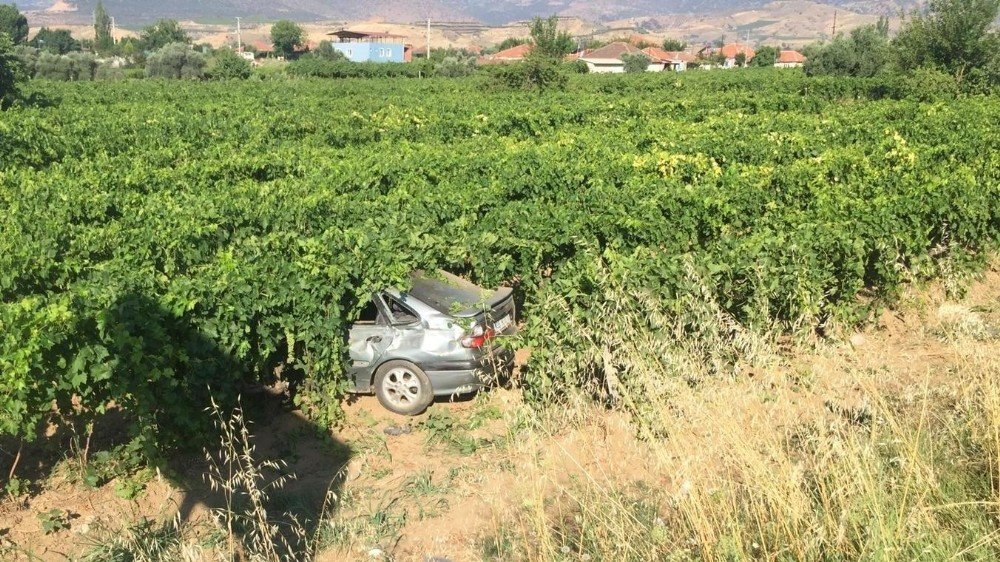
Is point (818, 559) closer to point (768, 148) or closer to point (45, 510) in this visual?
point (45, 510)

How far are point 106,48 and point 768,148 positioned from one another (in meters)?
135

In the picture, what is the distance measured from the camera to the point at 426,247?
901cm

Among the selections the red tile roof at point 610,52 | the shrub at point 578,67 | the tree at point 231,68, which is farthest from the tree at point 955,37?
the red tile roof at point 610,52

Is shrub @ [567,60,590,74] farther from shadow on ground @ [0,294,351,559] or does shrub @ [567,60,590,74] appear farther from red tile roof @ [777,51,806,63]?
shadow on ground @ [0,294,351,559]

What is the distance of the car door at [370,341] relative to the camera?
26.9 feet

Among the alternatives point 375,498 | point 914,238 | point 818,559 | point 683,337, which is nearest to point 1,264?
point 375,498

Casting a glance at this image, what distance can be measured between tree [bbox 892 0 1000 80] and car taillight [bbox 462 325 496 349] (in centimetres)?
3853

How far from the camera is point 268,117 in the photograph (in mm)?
23594

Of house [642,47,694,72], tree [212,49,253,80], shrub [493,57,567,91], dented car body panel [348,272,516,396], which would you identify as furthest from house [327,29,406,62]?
dented car body panel [348,272,516,396]

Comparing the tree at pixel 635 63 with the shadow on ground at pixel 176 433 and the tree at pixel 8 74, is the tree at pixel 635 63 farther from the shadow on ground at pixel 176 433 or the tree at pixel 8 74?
the shadow on ground at pixel 176 433

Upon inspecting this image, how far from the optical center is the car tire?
8.10m

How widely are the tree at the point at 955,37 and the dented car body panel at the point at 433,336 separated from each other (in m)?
38.4

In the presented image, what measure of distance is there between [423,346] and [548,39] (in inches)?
1635

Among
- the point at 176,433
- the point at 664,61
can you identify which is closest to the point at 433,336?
the point at 176,433
